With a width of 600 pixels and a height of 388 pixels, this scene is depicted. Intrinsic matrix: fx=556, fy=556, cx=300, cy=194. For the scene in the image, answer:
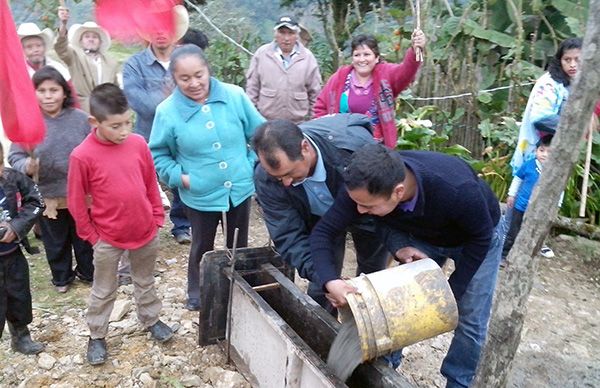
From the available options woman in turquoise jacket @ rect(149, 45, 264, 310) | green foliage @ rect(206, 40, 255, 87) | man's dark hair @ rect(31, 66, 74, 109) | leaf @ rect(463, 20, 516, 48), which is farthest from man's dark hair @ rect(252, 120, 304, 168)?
green foliage @ rect(206, 40, 255, 87)

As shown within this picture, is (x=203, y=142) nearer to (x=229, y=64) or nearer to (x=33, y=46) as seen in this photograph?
(x=33, y=46)

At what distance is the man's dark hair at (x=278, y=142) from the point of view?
2.44m

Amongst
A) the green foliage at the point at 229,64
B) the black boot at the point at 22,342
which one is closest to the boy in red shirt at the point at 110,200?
the black boot at the point at 22,342

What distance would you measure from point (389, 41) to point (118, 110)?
16.7 ft

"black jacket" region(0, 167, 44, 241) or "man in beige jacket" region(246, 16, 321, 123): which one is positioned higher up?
"man in beige jacket" region(246, 16, 321, 123)

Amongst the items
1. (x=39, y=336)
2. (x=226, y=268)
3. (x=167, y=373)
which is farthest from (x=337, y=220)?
(x=39, y=336)

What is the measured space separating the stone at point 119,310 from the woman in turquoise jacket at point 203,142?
2.31 feet

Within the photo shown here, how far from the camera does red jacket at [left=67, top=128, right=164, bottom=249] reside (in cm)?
312

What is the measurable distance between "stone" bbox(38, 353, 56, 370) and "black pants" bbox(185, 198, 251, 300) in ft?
3.20

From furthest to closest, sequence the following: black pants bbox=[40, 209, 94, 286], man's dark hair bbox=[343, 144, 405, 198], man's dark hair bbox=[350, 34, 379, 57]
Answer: man's dark hair bbox=[350, 34, 379, 57] < black pants bbox=[40, 209, 94, 286] < man's dark hair bbox=[343, 144, 405, 198]

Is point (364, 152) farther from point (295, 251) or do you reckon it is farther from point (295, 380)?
point (295, 380)

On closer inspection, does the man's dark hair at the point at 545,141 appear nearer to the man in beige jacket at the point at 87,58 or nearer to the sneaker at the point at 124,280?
the sneaker at the point at 124,280

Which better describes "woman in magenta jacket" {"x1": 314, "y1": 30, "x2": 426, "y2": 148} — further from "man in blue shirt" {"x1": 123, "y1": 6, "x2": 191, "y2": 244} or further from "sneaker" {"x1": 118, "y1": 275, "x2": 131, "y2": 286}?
"sneaker" {"x1": 118, "y1": 275, "x2": 131, "y2": 286}

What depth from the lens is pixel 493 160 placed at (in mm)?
5652
